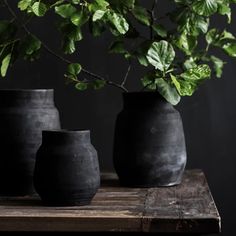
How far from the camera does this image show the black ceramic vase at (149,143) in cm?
155

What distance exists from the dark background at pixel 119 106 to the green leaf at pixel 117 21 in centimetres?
45

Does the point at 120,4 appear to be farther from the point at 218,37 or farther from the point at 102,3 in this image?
the point at 218,37

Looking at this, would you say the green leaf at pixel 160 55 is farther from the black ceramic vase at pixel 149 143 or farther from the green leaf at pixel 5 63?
the green leaf at pixel 5 63

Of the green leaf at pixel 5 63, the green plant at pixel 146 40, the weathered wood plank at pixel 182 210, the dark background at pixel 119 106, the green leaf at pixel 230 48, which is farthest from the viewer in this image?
the dark background at pixel 119 106

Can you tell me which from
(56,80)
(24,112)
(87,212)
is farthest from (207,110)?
(87,212)

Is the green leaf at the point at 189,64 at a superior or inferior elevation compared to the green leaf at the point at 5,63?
superior

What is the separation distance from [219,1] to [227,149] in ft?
1.71

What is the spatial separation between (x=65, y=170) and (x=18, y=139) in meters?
0.19

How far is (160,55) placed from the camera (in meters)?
1.47

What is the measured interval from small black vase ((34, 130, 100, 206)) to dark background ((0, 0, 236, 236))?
1.81ft

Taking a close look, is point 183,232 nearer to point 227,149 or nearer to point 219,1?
point 219,1

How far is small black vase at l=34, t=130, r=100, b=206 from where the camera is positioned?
1332 mm

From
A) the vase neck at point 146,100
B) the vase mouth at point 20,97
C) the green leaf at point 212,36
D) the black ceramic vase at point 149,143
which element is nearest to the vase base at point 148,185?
the black ceramic vase at point 149,143

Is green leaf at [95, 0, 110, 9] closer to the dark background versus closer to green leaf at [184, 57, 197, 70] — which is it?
green leaf at [184, 57, 197, 70]
